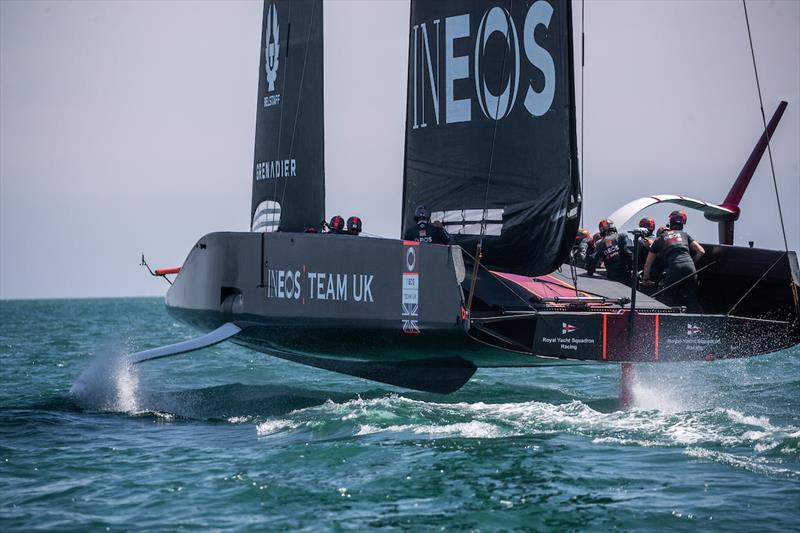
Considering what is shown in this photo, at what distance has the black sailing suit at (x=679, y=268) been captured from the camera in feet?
32.3

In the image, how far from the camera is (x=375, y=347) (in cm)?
918

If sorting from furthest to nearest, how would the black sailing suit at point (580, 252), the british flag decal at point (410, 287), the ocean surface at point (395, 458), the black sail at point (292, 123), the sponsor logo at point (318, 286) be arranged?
the black sail at point (292, 123), the black sailing suit at point (580, 252), the sponsor logo at point (318, 286), the british flag decal at point (410, 287), the ocean surface at point (395, 458)

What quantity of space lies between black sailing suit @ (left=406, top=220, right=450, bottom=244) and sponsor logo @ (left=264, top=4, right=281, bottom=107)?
4.26m

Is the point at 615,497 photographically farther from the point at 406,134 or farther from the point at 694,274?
the point at 406,134

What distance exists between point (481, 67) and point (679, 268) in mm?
2794

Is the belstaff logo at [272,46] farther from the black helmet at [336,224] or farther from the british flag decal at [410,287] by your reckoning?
the british flag decal at [410,287]

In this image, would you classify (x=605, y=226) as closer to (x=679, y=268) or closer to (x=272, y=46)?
(x=679, y=268)

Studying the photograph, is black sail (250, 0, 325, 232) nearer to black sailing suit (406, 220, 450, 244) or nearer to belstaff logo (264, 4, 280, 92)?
belstaff logo (264, 4, 280, 92)

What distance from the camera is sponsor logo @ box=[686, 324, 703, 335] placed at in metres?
8.74

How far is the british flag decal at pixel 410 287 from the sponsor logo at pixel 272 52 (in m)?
5.57

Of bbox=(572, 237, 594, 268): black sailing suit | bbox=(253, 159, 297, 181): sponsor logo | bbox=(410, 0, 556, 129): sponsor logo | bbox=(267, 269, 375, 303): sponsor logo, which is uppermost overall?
bbox=(410, 0, 556, 129): sponsor logo

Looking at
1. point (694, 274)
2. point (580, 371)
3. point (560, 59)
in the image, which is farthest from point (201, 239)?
point (580, 371)

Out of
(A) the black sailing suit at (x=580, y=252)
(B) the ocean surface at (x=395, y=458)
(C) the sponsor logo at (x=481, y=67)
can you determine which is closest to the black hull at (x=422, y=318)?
(B) the ocean surface at (x=395, y=458)

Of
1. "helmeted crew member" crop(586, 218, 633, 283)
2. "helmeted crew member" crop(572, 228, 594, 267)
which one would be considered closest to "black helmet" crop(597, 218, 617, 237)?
"helmeted crew member" crop(586, 218, 633, 283)
